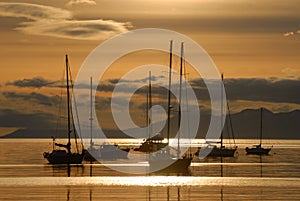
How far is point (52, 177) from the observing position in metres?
92.1

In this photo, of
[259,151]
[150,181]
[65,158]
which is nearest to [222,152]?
[259,151]

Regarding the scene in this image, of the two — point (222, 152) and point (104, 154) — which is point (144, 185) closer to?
point (104, 154)

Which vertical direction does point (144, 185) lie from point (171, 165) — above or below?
below

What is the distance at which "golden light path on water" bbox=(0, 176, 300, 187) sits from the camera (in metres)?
81.6

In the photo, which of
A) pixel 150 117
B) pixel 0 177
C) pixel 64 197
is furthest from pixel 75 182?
pixel 150 117

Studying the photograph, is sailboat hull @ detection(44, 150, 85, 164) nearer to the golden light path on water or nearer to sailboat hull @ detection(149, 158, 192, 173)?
the golden light path on water

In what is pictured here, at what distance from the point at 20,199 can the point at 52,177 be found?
93.7ft

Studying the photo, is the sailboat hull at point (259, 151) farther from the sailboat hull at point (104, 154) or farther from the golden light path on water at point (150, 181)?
the golden light path on water at point (150, 181)

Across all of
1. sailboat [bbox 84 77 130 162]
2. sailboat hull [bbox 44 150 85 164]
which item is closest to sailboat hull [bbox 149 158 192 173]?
sailboat hull [bbox 44 150 85 164]

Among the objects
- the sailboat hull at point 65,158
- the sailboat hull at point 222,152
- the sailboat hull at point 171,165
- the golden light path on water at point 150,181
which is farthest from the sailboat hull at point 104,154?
the sailboat hull at point 171,165

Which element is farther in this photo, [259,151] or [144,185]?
[259,151]

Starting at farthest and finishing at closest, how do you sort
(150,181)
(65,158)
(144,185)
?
(65,158), (150,181), (144,185)

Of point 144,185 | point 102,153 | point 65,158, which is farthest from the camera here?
point 102,153

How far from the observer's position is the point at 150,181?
285 feet
